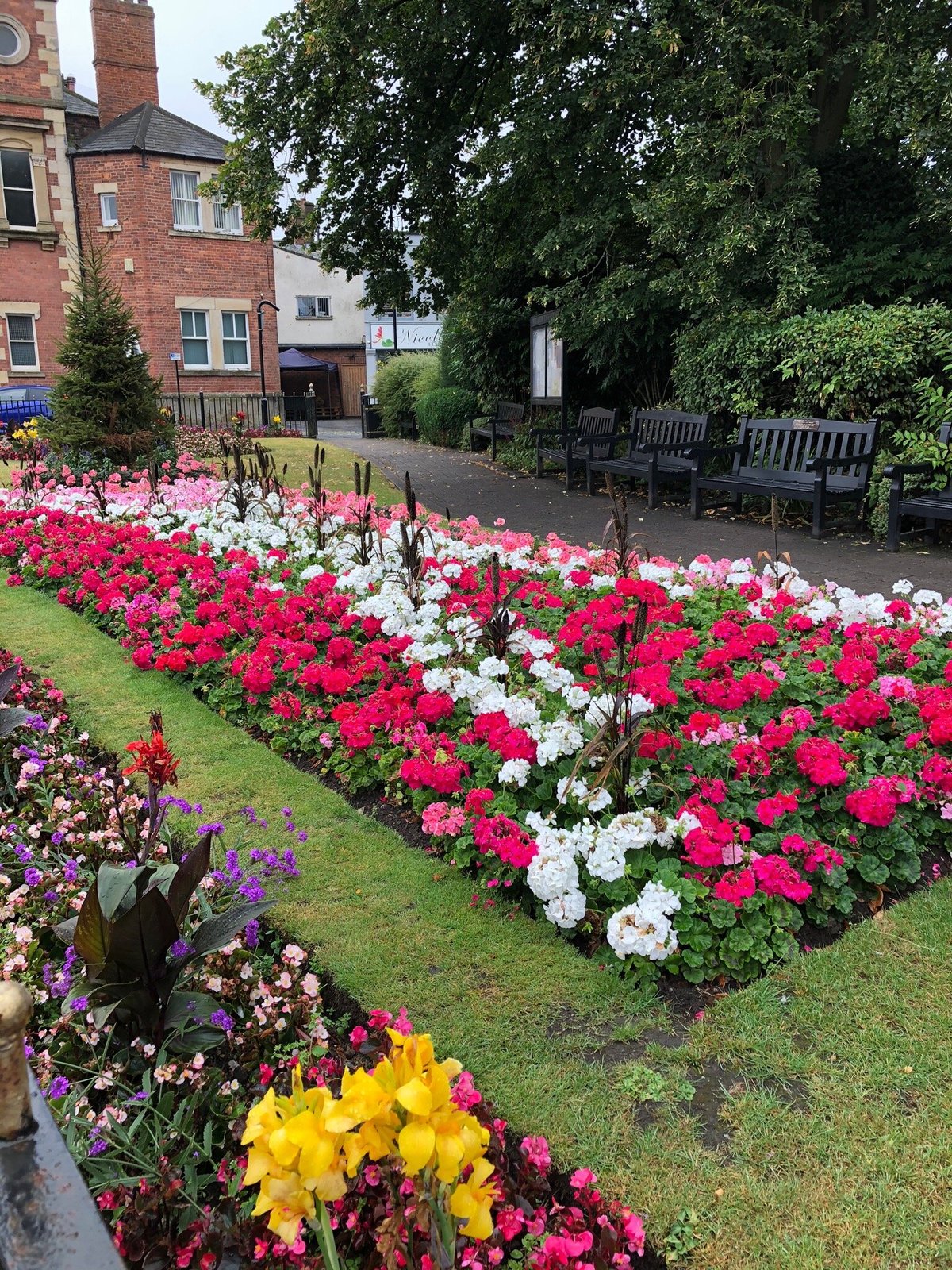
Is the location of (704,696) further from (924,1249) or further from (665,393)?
(665,393)

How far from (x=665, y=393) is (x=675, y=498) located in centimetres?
423

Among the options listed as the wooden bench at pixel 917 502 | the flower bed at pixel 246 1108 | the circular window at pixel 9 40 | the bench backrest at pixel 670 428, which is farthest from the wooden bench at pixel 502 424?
the circular window at pixel 9 40

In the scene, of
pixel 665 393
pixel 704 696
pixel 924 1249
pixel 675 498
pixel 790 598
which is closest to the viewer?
pixel 924 1249

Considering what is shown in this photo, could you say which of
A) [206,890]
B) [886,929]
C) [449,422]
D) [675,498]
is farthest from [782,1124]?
[449,422]

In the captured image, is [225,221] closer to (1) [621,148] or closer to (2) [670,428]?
(1) [621,148]

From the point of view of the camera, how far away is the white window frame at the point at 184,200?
87.3 ft

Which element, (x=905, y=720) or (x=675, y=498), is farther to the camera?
(x=675, y=498)

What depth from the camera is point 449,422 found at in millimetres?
21562

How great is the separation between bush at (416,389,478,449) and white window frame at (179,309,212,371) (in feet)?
29.4

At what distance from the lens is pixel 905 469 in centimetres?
768

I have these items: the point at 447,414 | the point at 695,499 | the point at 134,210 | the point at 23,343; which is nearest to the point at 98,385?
the point at 695,499

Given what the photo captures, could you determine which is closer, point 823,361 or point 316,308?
point 823,361

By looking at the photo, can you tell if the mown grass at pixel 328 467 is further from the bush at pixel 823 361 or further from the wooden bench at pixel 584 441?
the bush at pixel 823 361

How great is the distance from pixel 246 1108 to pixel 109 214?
96.9 ft
